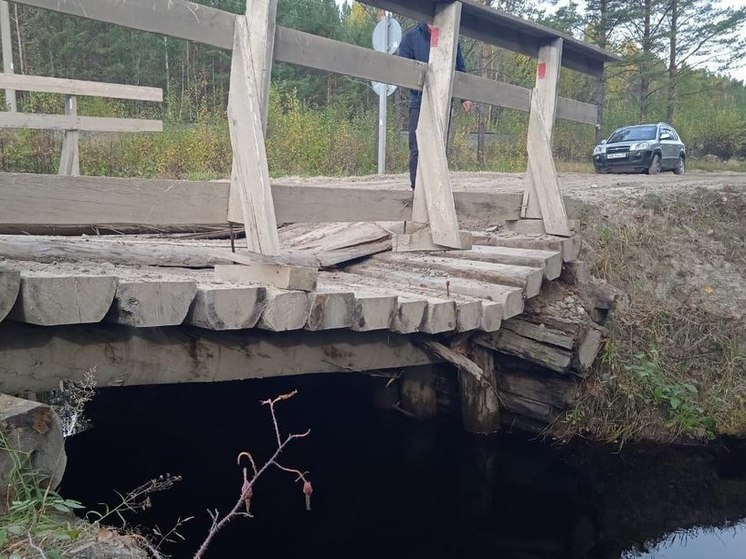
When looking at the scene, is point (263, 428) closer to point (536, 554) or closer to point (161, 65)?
point (536, 554)

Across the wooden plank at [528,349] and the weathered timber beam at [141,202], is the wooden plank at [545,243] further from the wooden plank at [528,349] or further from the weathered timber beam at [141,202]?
the weathered timber beam at [141,202]

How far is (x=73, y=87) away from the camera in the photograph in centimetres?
764

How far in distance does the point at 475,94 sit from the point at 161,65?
69.7 feet

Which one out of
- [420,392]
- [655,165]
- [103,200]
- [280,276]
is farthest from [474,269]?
[655,165]

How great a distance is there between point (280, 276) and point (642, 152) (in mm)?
16803

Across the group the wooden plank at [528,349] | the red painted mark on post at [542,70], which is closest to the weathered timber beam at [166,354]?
the wooden plank at [528,349]

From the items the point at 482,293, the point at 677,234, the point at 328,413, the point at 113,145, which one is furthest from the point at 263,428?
the point at 113,145

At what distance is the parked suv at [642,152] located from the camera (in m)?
18.5

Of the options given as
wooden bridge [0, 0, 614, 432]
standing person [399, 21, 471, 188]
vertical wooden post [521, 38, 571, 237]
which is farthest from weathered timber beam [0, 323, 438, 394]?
standing person [399, 21, 471, 188]

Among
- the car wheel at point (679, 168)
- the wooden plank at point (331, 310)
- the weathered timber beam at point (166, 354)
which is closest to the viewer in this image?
the weathered timber beam at point (166, 354)

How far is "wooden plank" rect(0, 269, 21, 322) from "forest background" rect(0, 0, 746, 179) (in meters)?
8.94

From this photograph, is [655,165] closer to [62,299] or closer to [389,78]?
[389,78]

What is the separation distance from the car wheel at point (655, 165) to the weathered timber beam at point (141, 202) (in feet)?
51.6

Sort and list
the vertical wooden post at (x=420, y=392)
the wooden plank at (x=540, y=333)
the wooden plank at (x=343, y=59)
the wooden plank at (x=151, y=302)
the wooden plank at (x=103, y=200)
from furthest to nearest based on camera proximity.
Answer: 1. the vertical wooden post at (x=420, y=392)
2. the wooden plank at (x=540, y=333)
3. the wooden plank at (x=343, y=59)
4. the wooden plank at (x=103, y=200)
5. the wooden plank at (x=151, y=302)
